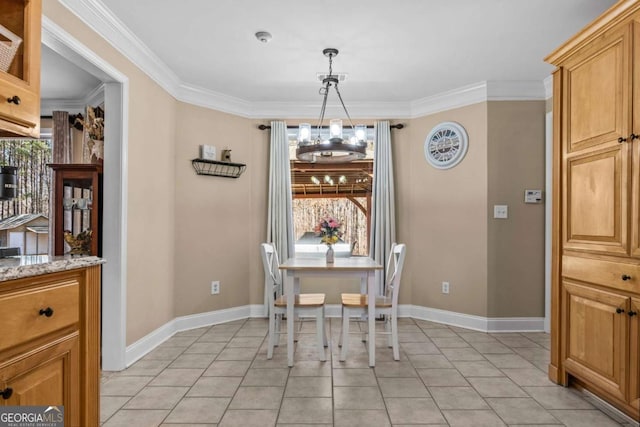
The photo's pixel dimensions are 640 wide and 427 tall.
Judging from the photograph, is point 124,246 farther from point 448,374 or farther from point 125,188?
point 448,374

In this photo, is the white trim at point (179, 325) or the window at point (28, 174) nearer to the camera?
the white trim at point (179, 325)

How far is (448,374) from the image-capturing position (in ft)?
9.48

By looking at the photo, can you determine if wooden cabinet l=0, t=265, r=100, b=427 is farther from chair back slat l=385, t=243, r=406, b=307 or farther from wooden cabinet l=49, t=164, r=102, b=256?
chair back slat l=385, t=243, r=406, b=307

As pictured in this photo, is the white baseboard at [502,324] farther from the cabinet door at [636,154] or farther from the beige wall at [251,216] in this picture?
the cabinet door at [636,154]

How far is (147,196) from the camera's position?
3.43 meters

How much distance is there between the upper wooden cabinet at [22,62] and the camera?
1485mm

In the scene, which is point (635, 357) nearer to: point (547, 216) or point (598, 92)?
point (598, 92)

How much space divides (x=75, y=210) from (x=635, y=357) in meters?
3.82

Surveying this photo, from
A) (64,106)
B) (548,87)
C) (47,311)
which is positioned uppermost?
(548,87)

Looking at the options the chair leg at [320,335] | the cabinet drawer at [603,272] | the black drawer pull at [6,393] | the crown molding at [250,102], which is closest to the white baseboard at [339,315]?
the chair leg at [320,335]

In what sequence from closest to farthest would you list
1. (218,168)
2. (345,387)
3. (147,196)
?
(345,387) → (147,196) → (218,168)

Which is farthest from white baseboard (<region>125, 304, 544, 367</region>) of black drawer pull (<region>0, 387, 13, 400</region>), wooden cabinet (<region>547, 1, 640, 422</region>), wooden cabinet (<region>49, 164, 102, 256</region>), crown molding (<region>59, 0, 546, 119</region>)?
crown molding (<region>59, 0, 546, 119</region>)

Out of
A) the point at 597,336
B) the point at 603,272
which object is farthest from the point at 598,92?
the point at 597,336

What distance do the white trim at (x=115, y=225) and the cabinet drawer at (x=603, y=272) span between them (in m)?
3.13
